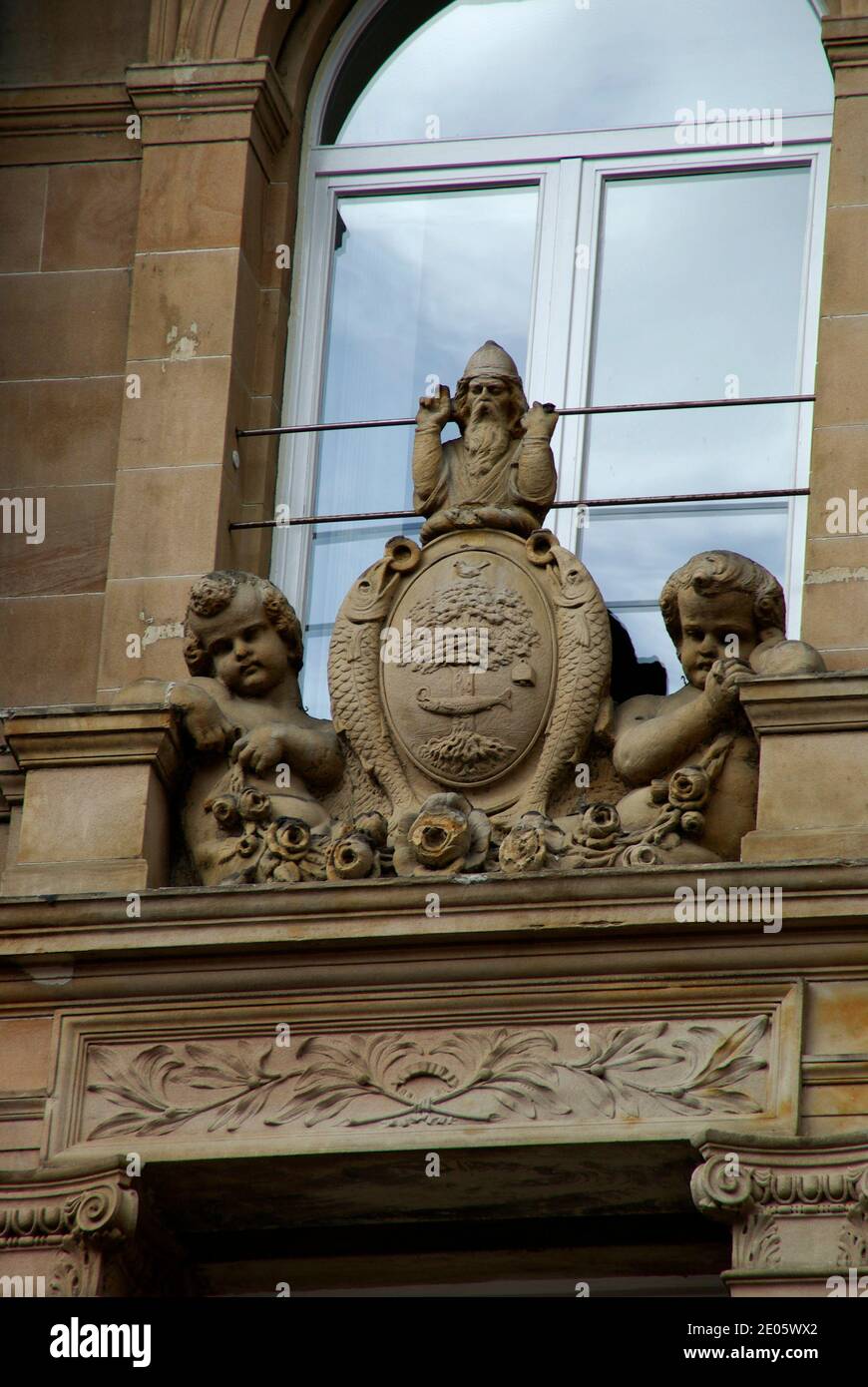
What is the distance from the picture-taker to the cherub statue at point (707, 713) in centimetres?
1191

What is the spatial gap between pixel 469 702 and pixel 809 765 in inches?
49.1

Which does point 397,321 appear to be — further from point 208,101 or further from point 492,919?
point 492,919

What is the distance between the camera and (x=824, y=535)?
1247 centimetres

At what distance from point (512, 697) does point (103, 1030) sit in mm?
1817

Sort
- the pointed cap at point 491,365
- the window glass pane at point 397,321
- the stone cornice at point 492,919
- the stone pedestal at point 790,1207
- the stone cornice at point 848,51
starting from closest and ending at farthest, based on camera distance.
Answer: the stone pedestal at point 790,1207
the stone cornice at point 492,919
the pointed cap at point 491,365
the stone cornice at point 848,51
the window glass pane at point 397,321

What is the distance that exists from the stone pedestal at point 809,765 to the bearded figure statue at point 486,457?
128cm

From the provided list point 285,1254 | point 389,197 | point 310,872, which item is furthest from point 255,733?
point 389,197

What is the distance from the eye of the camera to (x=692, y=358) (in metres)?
13.6

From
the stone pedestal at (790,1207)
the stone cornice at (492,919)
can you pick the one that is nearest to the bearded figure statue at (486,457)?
the stone cornice at (492,919)

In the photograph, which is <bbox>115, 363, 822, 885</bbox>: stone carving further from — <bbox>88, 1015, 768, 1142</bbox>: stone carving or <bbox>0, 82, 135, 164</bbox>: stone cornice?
<bbox>0, 82, 135, 164</bbox>: stone cornice

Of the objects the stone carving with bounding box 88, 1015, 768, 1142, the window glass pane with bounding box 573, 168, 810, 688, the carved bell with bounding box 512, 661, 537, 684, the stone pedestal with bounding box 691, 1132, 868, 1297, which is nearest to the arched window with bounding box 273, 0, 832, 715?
the window glass pane with bounding box 573, 168, 810, 688

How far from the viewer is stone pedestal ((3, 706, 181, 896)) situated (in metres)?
12.2

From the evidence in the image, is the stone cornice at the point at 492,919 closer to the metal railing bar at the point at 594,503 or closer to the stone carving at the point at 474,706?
the stone carving at the point at 474,706

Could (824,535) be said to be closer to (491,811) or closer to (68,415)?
(491,811)
